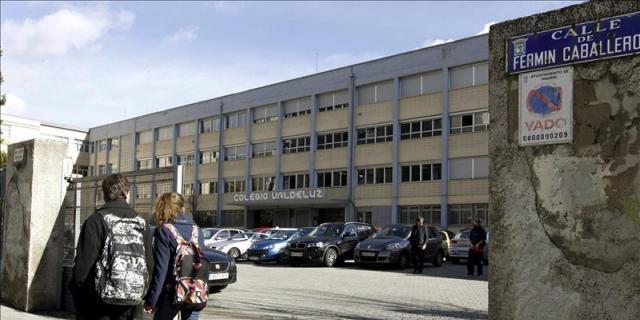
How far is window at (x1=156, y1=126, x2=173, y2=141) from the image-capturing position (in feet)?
218

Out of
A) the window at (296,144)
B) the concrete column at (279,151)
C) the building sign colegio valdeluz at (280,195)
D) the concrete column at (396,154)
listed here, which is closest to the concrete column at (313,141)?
the window at (296,144)

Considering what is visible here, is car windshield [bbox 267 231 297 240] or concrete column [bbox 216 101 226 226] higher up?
concrete column [bbox 216 101 226 226]

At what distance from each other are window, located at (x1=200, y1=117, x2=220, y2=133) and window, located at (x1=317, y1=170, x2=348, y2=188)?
557 inches

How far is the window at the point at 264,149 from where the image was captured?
5497 centimetres

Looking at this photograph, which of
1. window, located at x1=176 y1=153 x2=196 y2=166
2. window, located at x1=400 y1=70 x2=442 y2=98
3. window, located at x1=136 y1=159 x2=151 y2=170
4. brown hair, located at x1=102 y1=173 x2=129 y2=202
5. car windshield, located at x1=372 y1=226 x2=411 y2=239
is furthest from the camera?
window, located at x1=136 y1=159 x2=151 y2=170

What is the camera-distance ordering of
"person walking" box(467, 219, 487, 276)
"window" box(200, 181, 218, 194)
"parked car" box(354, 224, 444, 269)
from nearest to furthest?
1. "person walking" box(467, 219, 487, 276)
2. "parked car" box(354, 224, 444, 269)
3. "window" box(200, 181, 218, 194)

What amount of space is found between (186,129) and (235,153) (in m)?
8.10

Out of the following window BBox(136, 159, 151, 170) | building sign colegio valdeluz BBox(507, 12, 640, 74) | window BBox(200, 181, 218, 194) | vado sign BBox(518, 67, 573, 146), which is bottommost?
vado sign BBox(518, 67, 573, 146)

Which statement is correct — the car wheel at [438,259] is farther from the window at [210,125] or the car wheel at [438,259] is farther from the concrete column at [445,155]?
the window at [210,125]

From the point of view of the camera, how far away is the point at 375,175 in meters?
46.5

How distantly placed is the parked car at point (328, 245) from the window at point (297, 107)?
92.7 feet

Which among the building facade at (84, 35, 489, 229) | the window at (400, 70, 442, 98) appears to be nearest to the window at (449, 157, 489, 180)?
the building facade at (84, 35, 489, 229)

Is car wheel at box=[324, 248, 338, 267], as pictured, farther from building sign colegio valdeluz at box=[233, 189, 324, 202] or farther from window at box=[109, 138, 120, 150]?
window at box=[109, 138, 120, 150]

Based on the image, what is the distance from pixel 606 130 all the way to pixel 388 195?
40.9 metres
